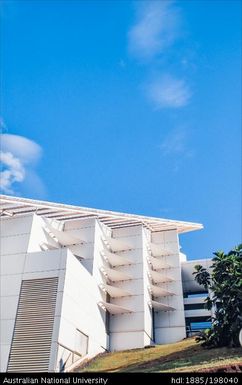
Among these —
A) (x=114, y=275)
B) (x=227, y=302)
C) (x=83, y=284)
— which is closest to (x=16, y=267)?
(x=83, y=284)

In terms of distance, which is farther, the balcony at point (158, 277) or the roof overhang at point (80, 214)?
the balcony at point (158, 277)

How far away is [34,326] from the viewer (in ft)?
90.7

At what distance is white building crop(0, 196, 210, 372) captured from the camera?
90.6 feet

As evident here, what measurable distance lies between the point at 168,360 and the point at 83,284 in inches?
419

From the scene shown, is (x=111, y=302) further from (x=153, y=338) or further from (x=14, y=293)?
(x=14, y=293)

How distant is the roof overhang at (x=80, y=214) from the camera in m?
36.8

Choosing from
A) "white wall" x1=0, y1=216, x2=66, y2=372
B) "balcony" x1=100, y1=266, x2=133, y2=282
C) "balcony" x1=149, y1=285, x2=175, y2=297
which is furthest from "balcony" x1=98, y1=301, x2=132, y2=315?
"white wall" x1=0, y1=216, x2=66, y2=372

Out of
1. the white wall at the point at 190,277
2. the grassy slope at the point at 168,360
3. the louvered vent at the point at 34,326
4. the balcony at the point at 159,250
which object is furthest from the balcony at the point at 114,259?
the louvered vent at the point at 34,326

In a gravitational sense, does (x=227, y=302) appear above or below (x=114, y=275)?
below

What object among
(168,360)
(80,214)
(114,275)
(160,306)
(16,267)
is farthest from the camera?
(160,306)

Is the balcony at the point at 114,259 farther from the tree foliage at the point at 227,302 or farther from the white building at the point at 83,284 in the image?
the tree foliage at the point at 227,302

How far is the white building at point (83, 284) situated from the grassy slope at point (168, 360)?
220 cm

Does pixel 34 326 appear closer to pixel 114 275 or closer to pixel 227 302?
pixel 227 302

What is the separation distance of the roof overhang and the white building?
110 millimetres
